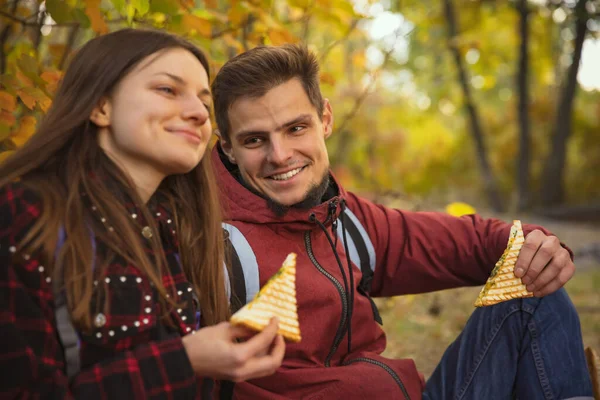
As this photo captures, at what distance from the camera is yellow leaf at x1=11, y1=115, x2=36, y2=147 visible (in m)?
2.38

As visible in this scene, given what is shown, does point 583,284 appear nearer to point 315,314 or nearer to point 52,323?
point 315,314

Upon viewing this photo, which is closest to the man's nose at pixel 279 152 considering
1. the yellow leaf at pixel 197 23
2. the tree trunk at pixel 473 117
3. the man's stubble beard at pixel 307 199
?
the man's stubble beard at pixel 307 199

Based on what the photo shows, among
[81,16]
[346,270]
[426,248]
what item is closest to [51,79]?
[81,16]

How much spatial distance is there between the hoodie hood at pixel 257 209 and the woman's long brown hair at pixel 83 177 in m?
0.44

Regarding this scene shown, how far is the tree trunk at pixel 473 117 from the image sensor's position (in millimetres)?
9797

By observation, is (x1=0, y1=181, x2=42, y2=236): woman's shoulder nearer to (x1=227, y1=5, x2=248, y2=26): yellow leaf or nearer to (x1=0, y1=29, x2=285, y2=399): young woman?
(x1=0, y1=29, x2=285, y2=399): young woman

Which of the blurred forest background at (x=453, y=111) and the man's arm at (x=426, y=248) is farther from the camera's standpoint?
the blurred forest background at (x=453, y=111)

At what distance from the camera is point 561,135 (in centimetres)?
1077

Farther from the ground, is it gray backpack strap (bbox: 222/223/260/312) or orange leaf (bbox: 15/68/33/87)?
orange leaf (bbox: 15/68/33/87)

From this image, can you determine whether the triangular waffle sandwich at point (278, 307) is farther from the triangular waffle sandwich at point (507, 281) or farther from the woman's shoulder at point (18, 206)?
the triangular waffle sandwich at point (507, 281)

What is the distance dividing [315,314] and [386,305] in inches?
119

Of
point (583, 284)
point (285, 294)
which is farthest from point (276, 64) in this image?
point (583, 284)

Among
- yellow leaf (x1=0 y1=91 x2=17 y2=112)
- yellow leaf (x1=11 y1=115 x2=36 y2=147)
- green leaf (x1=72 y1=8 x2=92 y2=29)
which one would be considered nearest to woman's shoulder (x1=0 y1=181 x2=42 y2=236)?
yellow leaf (x1=0 y1=91 x2=17 y2=112)

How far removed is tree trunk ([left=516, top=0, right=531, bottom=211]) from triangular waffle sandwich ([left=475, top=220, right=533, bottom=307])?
8.11 metres
